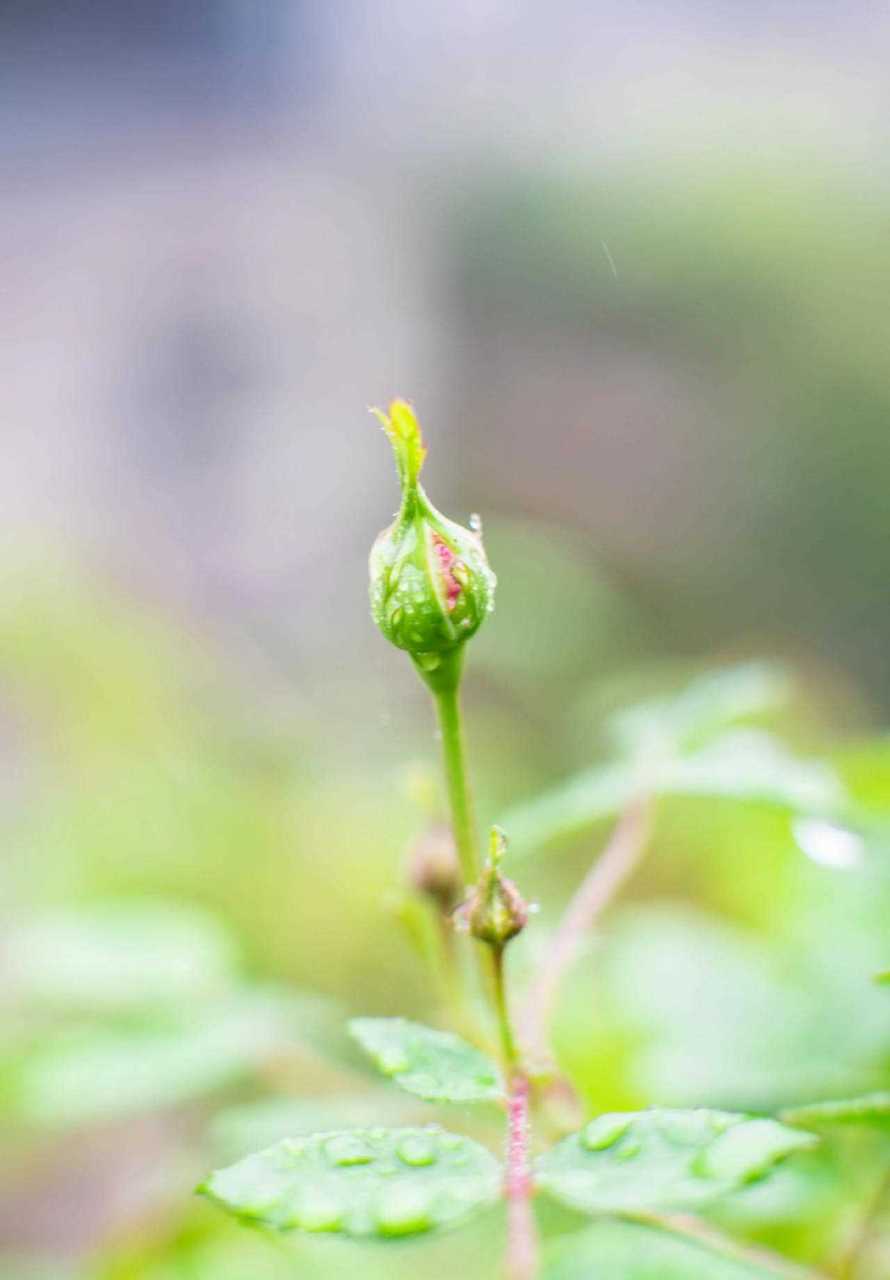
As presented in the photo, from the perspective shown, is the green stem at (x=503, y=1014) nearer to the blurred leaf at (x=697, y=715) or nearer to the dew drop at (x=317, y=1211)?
the dew drop at (x=317, y=1211)

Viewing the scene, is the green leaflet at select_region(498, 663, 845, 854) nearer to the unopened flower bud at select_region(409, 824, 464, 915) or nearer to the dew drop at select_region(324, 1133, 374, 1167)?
the unopened flower bud at select_region(409, 824, 464, 915)

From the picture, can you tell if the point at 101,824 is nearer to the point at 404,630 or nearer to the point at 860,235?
the point at 404,630

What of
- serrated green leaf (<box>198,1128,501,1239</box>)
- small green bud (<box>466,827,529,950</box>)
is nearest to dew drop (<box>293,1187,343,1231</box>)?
serrated green leaf (<box>198,1128,501,1239</box>)

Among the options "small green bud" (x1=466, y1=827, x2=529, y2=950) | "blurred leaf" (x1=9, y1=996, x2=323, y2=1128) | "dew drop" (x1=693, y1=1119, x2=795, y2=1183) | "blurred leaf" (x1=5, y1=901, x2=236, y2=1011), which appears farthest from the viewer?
"blurred leaf" (x1=5, y1=901, x2=236, y2=1011)

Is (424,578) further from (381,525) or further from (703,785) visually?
(381,525)

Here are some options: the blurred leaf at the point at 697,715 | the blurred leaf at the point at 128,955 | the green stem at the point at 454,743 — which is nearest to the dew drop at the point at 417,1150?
the green stem at the point at 454,743

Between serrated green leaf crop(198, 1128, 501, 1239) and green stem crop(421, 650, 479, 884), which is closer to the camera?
serrated green leaf crop(198, 1128, 501, 1239)
